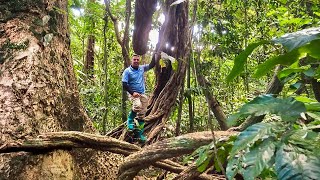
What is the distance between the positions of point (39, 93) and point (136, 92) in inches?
86.3

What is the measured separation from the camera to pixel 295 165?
54 cm

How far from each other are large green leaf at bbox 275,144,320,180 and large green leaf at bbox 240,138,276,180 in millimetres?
19

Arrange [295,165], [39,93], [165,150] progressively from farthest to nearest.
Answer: [39,93] < [165,150] < [295,165]

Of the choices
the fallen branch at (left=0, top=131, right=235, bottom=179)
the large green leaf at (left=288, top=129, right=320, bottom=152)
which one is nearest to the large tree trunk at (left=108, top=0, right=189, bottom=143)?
the fallen branch at (left=0, top=131, right=235, bottom=179)

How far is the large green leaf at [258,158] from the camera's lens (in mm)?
568

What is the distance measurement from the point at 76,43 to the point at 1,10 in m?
4.98

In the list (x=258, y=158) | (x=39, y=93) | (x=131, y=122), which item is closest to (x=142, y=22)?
(x=131, y=122)

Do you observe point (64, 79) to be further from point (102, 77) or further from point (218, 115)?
point (102, 77)

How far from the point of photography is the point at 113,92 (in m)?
5.02

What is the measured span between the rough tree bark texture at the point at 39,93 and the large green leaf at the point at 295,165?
1.32m

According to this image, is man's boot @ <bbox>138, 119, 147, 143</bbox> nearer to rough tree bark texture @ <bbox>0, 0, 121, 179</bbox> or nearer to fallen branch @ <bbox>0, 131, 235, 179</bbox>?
rough tree bark texture @ <bbox>0, 0, 121, 179</bbox>

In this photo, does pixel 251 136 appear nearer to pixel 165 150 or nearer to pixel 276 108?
pixel 276 108

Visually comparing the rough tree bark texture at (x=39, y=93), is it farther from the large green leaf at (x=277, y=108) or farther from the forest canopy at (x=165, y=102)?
the large green leaf at (x=277, y=108)

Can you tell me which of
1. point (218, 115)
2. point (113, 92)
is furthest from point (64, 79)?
point (113, 92)
